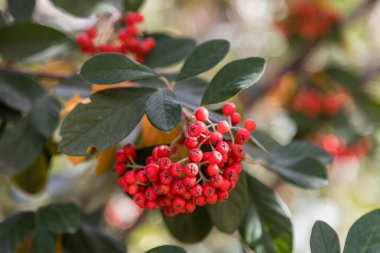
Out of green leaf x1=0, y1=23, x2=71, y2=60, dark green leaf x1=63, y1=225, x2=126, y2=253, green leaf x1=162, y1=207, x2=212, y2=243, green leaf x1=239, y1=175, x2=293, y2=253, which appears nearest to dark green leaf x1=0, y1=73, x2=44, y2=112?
green leaf x1=0, y1=23, x2=71, y2=60

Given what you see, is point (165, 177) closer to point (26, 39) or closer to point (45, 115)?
point (45, 115)

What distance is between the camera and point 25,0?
1105 millimetres

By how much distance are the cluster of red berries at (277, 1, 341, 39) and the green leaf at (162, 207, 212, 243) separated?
1.50 m

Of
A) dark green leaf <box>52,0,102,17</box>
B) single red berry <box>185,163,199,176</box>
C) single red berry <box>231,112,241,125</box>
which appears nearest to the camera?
single red berry <box>185,163,199,176</box>

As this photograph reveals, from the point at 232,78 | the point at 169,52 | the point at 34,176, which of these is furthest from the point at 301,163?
the point at 34,176

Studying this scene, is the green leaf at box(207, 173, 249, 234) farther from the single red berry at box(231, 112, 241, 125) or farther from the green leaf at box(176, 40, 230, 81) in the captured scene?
the green leaf at box(176, 40, 230, 81)

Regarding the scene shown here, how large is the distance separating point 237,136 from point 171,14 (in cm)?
280

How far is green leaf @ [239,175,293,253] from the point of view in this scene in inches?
37.4

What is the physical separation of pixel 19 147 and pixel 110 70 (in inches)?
Result: 12.5

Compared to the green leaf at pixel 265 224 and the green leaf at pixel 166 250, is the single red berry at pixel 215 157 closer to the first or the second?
the green leaf at pixel 166 250

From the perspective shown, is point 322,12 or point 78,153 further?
point 322,12

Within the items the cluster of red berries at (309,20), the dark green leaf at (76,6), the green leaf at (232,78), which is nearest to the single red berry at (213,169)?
the green leaf at (232,78)

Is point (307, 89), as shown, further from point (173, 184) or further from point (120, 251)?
point (173, 184)

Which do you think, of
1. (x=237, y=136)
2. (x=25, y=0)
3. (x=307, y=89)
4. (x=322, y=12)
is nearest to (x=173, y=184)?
(x=237, y=136)
